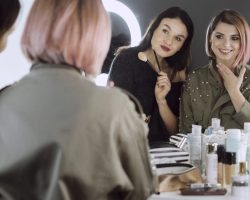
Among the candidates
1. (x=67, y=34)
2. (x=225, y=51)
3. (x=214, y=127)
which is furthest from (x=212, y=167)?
(x=67, y=34)

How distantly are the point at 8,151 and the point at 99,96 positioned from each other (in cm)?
19

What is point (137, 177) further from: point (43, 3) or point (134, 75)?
point (134, 75)

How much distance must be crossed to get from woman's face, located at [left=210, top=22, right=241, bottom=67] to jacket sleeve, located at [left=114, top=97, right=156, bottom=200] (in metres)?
0.97

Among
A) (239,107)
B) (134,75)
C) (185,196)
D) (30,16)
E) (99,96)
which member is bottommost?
(185,196)

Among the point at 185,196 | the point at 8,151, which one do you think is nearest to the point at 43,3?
the point at 8,151

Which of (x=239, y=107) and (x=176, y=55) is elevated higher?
(x=176, y=55)

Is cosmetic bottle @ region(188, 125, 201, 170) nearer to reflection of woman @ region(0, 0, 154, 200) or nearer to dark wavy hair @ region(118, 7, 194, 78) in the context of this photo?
dark wavy hair @ region(118, 7, 194, 78)

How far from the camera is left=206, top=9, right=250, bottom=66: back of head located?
1.67 metres

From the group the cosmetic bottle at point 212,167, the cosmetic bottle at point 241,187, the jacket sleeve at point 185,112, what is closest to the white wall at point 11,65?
the jacket sleeve at point 185,112

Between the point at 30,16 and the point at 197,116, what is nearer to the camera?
the point at 30,16

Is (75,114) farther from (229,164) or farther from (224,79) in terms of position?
(224,79)

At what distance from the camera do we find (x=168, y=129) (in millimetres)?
1820

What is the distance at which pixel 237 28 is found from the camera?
1.68 m

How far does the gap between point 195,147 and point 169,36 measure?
51 centimetres
